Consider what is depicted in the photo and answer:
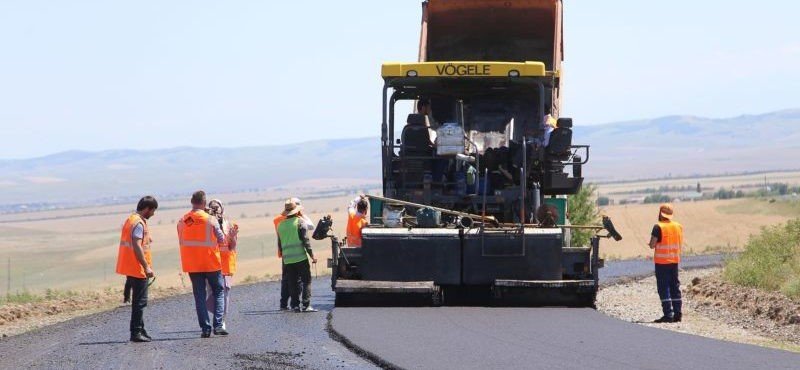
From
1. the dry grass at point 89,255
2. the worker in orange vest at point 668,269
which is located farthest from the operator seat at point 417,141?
the dry grass at point 89,255

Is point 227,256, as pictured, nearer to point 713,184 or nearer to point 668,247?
point 668,247

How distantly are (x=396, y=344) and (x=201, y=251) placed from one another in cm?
228

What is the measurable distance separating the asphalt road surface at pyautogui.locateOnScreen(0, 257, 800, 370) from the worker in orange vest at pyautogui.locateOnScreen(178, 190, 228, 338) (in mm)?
296

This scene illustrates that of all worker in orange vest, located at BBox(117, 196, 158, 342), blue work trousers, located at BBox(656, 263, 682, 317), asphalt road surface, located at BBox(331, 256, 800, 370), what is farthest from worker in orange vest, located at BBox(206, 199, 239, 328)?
blue work trousers, located at BBox(656, 263, 682, 317)

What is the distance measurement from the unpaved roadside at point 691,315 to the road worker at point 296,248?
3.50 metres

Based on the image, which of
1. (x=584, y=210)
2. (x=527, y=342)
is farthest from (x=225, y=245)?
(x=584, y=210)

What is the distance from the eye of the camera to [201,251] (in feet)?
40.7

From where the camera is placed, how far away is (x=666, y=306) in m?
14.2

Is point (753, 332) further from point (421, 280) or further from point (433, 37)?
Answer: point (433, 37)

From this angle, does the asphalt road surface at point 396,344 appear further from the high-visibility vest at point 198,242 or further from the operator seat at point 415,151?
the operator seat at point 415,151

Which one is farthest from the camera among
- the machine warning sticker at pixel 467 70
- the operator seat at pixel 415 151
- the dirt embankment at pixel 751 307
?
the operator seat at pixel 415 151

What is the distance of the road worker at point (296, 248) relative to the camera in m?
15.0

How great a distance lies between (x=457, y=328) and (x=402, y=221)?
9.44 ft

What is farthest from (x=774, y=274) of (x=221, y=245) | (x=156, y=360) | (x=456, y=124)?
(x=156, y=360)
